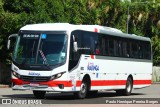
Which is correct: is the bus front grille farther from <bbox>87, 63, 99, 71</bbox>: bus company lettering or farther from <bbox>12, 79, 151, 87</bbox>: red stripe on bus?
<bbox>87, 63, 99, 71</bbox>: bus company lettering

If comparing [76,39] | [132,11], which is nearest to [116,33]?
[76,39]

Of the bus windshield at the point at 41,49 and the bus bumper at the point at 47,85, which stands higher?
the bus windshield at the point at 41,49

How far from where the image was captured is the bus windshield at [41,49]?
23547 mm

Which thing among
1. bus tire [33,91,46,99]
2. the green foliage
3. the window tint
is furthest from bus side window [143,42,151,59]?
the green foliage

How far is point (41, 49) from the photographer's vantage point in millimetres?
23688

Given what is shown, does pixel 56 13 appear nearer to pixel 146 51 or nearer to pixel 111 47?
pixel 146 51

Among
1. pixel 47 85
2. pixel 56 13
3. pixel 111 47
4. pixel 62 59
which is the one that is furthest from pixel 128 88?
pixel 56 13

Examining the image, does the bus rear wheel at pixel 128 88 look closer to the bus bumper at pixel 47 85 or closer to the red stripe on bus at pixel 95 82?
the red stripe on bus at pixel 95 82

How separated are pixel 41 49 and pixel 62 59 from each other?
960 millimetres

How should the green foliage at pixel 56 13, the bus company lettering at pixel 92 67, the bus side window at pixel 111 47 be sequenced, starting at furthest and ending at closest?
1. the green foliage at pixel 56 13
2. the bus side window at pixel 111 47
3. the bus company lettering at pixel 92 67

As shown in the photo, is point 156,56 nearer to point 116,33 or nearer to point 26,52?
point 116,33

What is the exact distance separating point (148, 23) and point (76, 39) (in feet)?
149

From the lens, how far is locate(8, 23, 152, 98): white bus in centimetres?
2347

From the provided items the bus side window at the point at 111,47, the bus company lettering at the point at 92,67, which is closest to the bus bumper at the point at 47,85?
the bus company lettering at the point at 92,67
